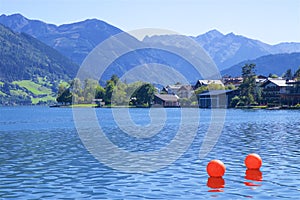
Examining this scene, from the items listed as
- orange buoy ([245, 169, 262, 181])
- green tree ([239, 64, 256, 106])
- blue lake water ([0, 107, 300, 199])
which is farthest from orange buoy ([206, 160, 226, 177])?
green tree ([239, 64, 256, 106])

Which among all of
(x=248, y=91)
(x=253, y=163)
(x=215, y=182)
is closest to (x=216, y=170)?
(x=215, y=182)

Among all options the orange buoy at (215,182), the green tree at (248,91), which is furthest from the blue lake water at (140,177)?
the green tree at (248,91)

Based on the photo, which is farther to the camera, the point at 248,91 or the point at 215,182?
the point at 248,91

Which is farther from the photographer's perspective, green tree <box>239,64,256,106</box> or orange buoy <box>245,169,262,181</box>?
green tree <box>239,64,256,106</box>

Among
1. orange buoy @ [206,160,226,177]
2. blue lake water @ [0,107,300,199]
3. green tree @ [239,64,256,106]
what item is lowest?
blue lake water @ [0,107,300,199]

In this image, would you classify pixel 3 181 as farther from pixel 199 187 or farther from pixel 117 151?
pixel 117 151

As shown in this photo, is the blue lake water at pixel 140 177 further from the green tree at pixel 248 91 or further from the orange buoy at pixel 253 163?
the green tree at pixel 248 91

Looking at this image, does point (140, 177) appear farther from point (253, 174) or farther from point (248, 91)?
point (248, 91)

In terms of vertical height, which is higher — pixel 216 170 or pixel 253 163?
pixel 253 163

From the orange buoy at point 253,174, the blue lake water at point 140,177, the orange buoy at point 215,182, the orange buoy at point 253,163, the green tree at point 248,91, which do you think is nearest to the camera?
the blue lake water at point 140,177

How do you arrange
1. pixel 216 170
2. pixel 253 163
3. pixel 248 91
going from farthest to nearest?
pixel 248 91, pixel 253 163, pixel 216 170

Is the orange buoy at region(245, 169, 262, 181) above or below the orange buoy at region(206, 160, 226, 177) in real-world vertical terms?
below

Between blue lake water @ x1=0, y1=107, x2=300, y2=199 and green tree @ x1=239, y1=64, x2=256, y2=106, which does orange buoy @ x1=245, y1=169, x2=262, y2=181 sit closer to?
blue lake water @ x1=0, y1=107, x2=300, y2=199

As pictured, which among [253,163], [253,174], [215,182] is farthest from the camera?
[253,163]
